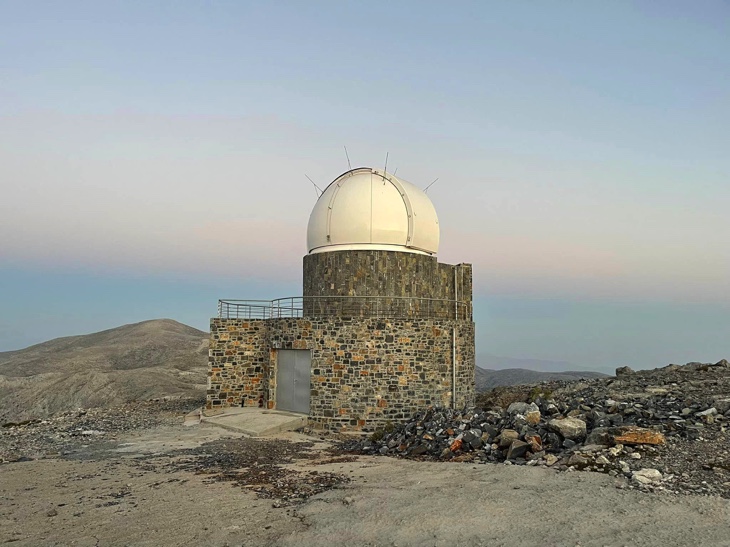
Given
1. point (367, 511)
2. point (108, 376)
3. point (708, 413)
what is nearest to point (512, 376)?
point (108, 376)

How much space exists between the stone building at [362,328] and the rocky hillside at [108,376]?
6955mm

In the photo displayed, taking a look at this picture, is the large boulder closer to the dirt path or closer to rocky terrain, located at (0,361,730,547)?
rocky terrain, located at (0,361,730,547)

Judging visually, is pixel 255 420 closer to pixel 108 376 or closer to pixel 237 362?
pixel 237 362

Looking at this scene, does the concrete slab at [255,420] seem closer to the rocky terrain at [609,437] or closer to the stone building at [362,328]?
the stone building at [362,328]

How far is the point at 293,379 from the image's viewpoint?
58.6 ft

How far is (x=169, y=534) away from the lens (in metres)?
6.68

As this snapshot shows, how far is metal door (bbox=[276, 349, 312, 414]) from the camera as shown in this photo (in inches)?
688

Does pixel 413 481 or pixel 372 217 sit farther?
pixel 372 217

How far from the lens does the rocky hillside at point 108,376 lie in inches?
1044

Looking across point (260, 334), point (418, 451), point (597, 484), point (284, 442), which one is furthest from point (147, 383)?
point (597, 484)

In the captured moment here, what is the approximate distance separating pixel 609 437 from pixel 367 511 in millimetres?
5161

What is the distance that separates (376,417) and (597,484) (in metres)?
8.80

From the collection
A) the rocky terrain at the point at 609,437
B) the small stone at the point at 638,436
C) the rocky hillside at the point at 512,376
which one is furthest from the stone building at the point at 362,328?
the rocky hillside at the point at 512,376

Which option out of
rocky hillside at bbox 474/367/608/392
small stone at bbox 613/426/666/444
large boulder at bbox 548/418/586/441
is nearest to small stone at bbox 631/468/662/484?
small stone at bbox 613/426/666/444
